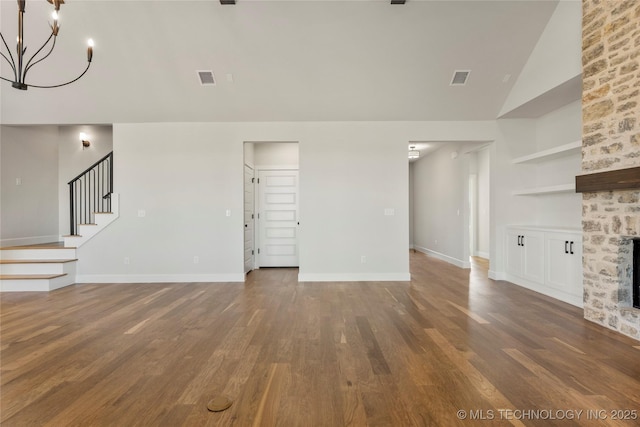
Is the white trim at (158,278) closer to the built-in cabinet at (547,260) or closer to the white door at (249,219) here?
the white door at (249,219)

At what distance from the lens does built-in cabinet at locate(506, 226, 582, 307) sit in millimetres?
3912

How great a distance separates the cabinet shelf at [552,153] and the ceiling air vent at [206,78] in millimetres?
5163

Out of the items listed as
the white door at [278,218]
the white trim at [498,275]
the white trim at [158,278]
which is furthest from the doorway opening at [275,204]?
the white trim at [498,275]

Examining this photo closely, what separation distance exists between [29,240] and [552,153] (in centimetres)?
941

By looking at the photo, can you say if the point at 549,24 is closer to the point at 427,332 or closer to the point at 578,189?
the point at 578,189

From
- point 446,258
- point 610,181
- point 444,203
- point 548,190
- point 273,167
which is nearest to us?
point 610,181

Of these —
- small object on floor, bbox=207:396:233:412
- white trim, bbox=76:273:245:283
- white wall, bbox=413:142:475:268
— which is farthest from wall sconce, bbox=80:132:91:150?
white wall, bbox=413:142:475:268

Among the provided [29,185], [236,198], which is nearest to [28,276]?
[29,185]

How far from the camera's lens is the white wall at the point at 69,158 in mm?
6680

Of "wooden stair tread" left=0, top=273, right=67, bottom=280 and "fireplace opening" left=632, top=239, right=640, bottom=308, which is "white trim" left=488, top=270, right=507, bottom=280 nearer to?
"fireplace opening" left=632, top=239, right=640, bottom=308

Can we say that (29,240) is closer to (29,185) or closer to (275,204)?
(29,185)

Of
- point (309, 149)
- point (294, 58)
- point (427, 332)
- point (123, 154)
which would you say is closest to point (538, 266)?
point (427, 332)

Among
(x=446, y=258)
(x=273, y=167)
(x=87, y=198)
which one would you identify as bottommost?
(x=446, y=258)

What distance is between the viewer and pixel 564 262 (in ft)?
13.4
